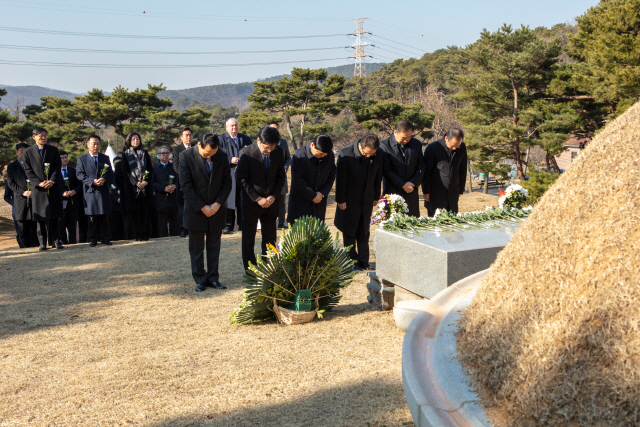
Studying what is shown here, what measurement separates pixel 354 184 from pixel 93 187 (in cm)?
491

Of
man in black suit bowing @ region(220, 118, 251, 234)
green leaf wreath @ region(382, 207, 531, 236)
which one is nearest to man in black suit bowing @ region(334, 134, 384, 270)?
green leaf wreath @ region(382, 207, 531, 236)

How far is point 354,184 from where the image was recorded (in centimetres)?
626

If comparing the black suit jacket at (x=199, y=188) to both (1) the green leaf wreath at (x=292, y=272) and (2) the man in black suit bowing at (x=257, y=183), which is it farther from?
(1) the green leaf wreath at (x=292, y=272)

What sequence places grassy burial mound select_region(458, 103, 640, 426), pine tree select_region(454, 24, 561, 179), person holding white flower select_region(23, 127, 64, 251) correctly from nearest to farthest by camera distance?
1. grassy burial mound select_region(458, 103, 640, 426)
2. person holding white flower select_region(23, 127, 64, 251)
3. pine tree select_region(454, 24, 561, 179)

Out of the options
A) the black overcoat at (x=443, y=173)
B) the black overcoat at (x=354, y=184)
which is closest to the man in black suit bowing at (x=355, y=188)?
the black overcoat at (x=354, y=184)

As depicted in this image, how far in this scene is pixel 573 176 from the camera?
2318 millimetres

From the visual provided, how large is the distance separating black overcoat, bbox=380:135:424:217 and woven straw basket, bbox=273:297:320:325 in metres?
A: 2.69

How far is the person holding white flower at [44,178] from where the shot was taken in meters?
7.91

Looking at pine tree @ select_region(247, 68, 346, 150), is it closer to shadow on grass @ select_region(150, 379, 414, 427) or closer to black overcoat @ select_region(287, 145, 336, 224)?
black overcoat @ select_region(287, 145, 336, 224)

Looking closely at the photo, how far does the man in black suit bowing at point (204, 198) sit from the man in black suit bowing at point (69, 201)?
432 cm

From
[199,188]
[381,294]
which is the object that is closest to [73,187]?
[199,188]

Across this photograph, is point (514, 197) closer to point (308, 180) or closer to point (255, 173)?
point (308, 180)

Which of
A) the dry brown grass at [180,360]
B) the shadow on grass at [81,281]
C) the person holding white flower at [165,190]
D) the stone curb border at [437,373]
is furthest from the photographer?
the person holding white flower at [165,190]

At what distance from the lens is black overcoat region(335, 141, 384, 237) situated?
6223 millimetres
